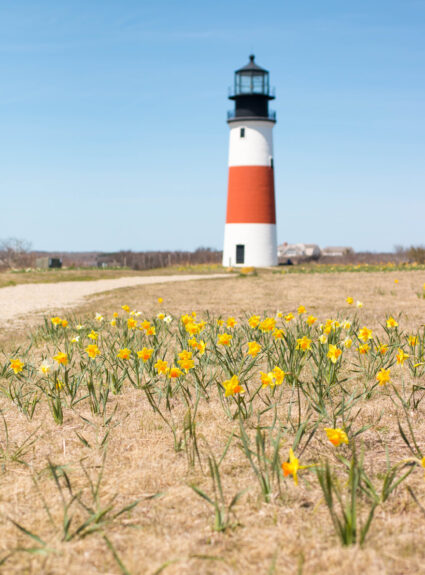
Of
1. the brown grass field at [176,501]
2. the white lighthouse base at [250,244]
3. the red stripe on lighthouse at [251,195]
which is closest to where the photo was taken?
the brown grass field at [176,501]

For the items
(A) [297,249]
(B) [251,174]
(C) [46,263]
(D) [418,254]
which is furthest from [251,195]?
(A) [297,249]

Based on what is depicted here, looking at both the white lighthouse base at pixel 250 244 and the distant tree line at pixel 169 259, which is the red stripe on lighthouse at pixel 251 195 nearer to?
the white lighthouse base at pixel 250 244

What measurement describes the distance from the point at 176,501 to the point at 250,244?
29766 millimetres

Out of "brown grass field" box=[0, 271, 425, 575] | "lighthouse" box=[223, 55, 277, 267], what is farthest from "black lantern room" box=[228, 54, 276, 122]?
"brown grass field" box=[0, 271, 425, 575]

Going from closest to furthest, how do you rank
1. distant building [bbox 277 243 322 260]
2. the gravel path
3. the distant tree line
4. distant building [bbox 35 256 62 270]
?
the gravel path, distant building [bbox 35 256 62 270], the distant tree line, distant building [bbox 277 243 322 260]

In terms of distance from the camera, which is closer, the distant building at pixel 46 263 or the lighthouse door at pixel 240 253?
the lighthouse door at pixel 240 253

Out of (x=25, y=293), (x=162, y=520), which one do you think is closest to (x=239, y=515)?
(x=162, y=520)

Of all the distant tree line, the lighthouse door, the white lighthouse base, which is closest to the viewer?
the white lighthouse base

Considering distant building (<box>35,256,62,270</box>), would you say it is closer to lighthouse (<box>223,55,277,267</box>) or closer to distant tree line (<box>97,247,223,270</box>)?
distant tree line (<box>97,247,223,270</box>)

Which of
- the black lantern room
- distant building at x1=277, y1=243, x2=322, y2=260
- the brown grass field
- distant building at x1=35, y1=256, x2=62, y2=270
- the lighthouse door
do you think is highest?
the black lantern room

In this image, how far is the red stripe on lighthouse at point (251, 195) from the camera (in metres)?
31.5

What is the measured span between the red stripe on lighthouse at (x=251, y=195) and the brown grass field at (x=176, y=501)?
2734 cm

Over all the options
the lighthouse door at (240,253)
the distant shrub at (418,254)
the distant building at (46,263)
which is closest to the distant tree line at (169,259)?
the distant building at (46,263)

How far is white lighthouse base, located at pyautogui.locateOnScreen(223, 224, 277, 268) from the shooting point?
105ft
